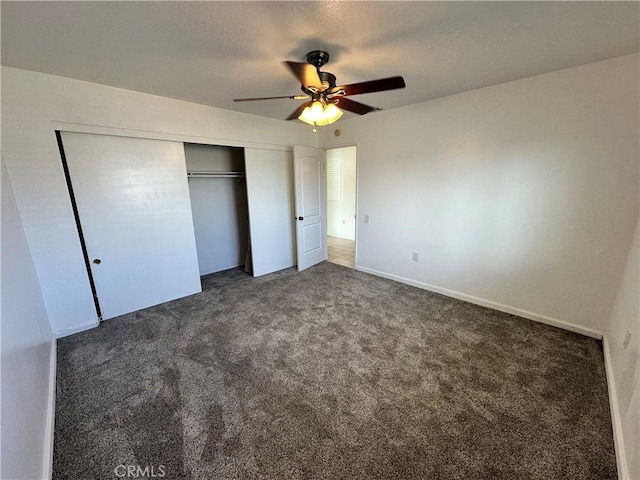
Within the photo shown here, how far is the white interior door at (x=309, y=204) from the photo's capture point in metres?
4.10

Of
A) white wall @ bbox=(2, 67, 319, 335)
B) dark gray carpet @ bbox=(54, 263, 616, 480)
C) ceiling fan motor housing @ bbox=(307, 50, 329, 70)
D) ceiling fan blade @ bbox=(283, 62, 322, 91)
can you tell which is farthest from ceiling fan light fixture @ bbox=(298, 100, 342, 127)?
dark gray carpet @ bbox=(54, 263, 616, 480)

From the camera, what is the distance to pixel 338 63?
2.13m

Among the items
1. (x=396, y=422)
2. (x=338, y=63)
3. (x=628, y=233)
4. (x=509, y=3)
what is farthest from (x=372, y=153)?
(x=396, y=422)

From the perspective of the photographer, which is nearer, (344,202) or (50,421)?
(50,421)

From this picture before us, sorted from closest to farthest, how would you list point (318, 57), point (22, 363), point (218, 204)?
point (22, 363) < point (318, 57) < point (218, 204)

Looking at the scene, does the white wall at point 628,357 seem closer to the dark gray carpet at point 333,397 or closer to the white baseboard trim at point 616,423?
the white baseboard trim at point 616,423

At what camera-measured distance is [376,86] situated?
178 centimetres

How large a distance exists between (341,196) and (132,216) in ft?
15.5

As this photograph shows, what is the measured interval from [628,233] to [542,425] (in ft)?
5.87

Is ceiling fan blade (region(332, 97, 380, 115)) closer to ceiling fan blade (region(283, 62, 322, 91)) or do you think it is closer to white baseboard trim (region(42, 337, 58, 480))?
ceiling fan blade (region(283, 62, 322, 91))

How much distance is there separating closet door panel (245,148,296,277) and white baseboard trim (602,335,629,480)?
3756 millimetres

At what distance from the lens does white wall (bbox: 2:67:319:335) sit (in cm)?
219

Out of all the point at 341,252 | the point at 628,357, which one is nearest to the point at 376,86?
the point at 628,357

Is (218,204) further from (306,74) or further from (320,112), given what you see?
(306,74)
